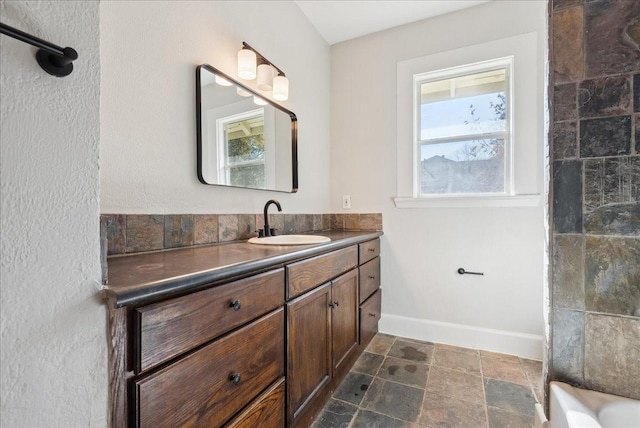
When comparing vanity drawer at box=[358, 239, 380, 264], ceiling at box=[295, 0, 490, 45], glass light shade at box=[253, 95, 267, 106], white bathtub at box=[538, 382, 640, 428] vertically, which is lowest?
white bathtub at box=[538, 382, 640, 428]

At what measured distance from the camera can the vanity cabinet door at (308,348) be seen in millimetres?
1169

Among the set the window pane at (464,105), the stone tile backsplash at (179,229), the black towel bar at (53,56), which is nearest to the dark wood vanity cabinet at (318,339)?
the stone tile backsplash at (179,229)

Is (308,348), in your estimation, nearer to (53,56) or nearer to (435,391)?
(435,391)

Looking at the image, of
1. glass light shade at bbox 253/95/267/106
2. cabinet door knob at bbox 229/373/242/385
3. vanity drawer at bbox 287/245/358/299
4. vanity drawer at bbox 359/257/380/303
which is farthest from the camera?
vanity drawer at bbox 359/257/380/303

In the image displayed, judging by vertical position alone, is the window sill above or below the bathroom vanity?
above

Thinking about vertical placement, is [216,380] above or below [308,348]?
above

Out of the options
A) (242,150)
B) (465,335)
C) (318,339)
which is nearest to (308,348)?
(318,339)

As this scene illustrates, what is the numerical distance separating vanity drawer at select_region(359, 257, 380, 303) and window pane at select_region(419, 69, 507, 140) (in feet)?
3.64

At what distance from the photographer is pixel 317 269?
4.54 ft

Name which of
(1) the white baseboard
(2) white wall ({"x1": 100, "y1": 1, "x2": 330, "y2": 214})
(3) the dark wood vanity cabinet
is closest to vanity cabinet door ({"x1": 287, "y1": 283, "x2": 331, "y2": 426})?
(3) the dark wood vanity cabinet

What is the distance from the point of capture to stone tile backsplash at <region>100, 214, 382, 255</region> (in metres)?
1.08

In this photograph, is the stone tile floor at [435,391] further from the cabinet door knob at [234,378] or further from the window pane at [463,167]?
the window pane at [463,167]

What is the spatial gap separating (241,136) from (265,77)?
433 mm

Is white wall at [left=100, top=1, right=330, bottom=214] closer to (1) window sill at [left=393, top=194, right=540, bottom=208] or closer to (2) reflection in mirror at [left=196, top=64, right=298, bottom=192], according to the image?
(2) reflection in mirror at [left=196, top=64, right=298, bottom=192]
